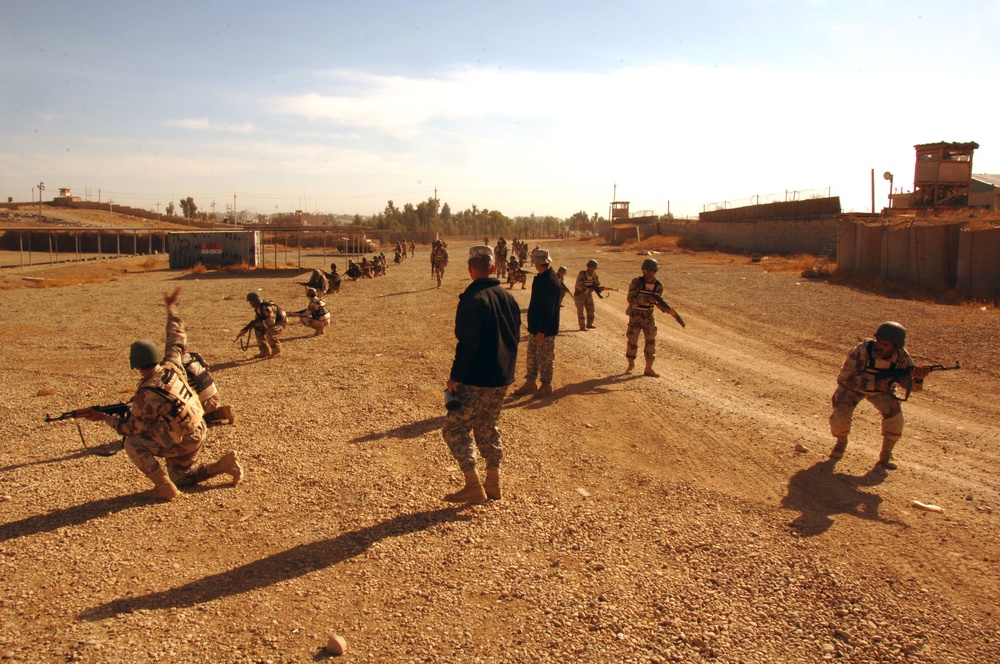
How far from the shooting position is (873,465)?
603cm

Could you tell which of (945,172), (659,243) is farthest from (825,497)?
(659,243)

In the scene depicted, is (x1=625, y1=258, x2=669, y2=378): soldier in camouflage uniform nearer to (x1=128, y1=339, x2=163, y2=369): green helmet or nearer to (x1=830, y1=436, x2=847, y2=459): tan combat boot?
(x1=830, y1=436, x2=847, y2=459): tan combat boot

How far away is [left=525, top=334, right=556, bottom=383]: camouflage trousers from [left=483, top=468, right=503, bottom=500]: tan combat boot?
11.1 feet

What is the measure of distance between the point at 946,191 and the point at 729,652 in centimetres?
3309

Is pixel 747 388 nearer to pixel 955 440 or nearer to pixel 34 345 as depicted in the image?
pixel 955 440

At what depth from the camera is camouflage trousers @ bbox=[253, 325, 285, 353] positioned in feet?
35.3

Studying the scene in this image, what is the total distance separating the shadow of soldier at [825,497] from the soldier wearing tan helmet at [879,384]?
34 centimetres

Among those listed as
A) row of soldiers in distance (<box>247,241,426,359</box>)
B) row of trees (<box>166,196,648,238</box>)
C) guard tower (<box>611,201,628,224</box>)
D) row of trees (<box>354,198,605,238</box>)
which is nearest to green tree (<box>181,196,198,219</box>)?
row of trees (<box>166,196,648,238</box>)

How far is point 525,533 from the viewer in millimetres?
4641

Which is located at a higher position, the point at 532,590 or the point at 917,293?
the point at 917,293

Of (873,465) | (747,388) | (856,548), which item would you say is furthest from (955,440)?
(856,548)

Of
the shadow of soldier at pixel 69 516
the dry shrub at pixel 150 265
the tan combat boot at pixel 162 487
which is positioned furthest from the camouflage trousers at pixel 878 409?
the dry shrub at pixel 150 265

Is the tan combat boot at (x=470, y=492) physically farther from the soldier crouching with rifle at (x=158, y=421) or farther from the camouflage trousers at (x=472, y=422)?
the soldier crouching with rifle at (x=158, y=421)

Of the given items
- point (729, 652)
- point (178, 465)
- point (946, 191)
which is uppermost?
point (946, 191)
